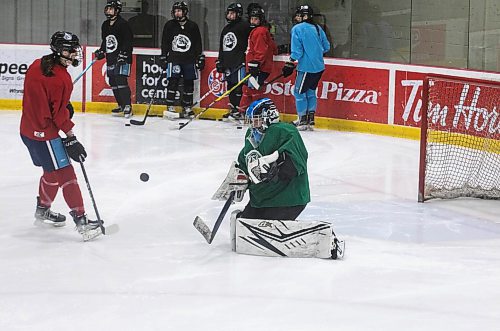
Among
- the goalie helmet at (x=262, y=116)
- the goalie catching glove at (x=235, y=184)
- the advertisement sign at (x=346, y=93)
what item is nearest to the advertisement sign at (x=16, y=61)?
the advertisement sign at (x=346, y=93)

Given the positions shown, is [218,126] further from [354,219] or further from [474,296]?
[474,296]

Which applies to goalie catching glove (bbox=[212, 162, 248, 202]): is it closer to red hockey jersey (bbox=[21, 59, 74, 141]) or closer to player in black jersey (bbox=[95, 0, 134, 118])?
A: red hockey jersey (bbox=[21, 59, 74, 141])

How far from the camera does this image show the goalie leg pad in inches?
180

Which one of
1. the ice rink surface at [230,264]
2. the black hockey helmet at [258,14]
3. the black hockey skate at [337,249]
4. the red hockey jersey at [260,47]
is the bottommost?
the ice rink surface at [230,264]

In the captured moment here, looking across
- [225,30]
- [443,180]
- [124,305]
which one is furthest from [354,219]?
[225,30]

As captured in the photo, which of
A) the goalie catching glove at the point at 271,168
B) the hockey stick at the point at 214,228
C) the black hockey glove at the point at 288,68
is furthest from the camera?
the black hockey glove at the point at 288,68

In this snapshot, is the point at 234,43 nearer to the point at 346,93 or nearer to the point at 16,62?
the point at 346,93

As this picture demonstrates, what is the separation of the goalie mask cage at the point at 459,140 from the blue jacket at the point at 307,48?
2360 millimetres

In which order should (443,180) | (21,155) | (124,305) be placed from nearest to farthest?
(124,305)
(443,180)
(21,155)

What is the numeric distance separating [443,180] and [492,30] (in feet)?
9.16

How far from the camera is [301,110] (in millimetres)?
9922

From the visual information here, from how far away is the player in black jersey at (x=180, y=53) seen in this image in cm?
1085

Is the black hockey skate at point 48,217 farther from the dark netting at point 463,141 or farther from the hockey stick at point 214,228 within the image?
the dark netting at point 463,141

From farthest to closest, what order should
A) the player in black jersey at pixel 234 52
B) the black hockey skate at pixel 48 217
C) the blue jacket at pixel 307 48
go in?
1. the player in black jersey at pixel 234 52
2. the blue jacket at pixel 307 48
3. the black hockey skate at pixel 48 217
